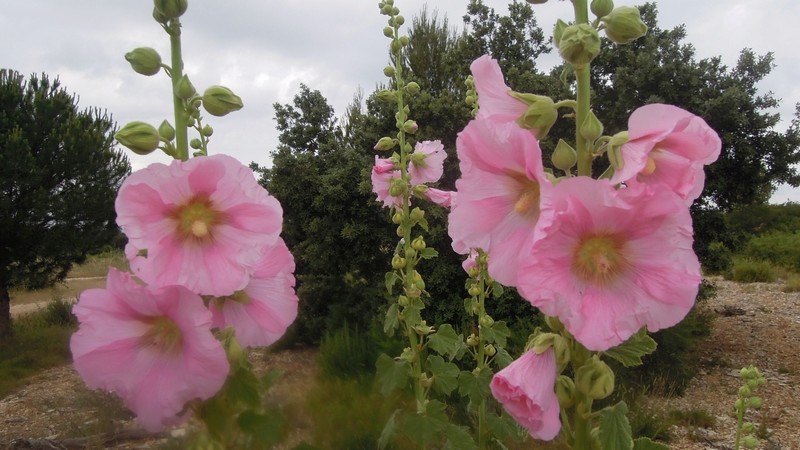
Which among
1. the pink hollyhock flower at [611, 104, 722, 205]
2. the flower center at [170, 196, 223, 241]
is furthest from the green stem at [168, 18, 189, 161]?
the pink hollyhock flower at [611, 104, 722, 205]

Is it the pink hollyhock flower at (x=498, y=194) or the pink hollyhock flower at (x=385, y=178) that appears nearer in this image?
the pink hollyhock flower at (x=498, y=194)

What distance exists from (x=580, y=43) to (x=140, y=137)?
82cm

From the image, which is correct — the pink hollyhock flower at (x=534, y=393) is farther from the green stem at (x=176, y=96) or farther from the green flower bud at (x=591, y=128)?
the green stem at (x=176, y=96)

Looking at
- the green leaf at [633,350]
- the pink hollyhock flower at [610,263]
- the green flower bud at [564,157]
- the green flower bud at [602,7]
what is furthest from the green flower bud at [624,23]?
the green leaf at [633,350]

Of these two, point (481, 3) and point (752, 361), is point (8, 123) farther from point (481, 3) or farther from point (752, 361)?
point (752, 361)

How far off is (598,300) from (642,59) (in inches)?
311

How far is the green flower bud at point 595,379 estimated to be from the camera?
1.04 m

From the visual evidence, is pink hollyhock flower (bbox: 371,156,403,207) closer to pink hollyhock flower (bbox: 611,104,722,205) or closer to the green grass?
pink hollyhock flower (bbox: 611,104,722,205)

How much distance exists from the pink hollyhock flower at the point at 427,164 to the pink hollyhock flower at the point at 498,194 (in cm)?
168

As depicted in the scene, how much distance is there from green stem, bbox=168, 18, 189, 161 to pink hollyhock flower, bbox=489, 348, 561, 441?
73 centimetres

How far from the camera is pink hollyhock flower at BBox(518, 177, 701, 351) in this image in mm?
922

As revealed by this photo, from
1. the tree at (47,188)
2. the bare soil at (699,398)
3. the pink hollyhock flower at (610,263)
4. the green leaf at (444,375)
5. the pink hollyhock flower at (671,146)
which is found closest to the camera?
the pink hollyhock flower at (610,263)

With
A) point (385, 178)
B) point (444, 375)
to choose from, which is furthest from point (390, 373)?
point (385, 178)

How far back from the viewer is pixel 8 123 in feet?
32.4
